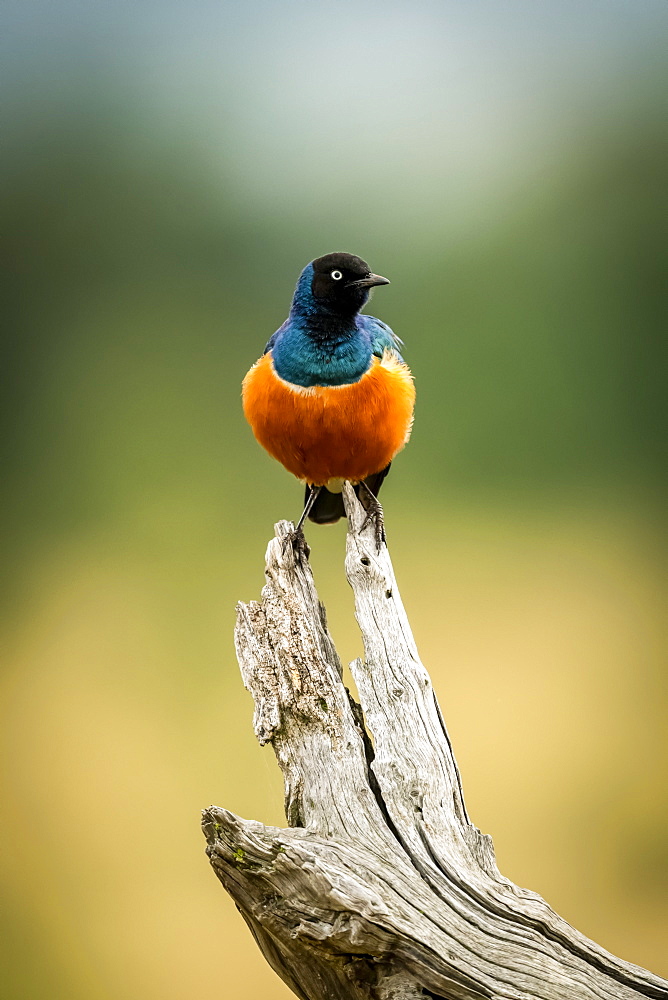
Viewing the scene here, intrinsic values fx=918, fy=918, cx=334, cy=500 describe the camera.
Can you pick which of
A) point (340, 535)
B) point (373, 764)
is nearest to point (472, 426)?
point (340, 535)

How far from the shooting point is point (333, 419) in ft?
9.82

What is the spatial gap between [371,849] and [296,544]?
957 mm

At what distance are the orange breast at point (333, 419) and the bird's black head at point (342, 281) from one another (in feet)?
0.73

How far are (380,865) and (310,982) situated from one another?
0.31m

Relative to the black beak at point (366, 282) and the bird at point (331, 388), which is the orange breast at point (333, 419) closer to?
the bird at point (331, 388)

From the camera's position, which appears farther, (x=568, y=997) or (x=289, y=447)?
(x=289, y=447)

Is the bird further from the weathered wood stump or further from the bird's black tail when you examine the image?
the weathered wood stump

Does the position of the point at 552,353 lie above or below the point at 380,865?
above

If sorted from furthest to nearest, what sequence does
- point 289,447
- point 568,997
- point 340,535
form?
point 340,535 < point 289,447 < point 568,997

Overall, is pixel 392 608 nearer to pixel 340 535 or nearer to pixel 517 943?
pixel 517 943

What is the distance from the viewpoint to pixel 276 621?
2523 mm

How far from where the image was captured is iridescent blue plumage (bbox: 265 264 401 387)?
3.02 meters

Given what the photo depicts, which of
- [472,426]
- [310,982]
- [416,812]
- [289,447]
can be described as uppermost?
[472,426]

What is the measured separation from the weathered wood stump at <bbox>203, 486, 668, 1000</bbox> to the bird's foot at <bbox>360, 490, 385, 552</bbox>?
0.29 m
